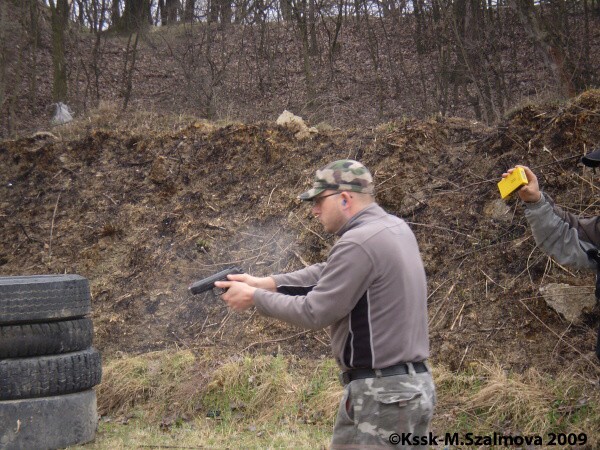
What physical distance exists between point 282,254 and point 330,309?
5979 mm

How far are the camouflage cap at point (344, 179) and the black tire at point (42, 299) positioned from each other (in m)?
3.37

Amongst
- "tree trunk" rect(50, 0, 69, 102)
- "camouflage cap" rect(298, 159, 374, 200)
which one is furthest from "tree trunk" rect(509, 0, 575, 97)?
"tree trunk" rect(50, 0, 69, 102)

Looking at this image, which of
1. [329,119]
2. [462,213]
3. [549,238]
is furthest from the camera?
[329,119]

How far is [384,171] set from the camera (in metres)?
9.70

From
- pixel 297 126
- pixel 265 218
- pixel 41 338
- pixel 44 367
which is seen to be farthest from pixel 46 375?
pixel 297 126

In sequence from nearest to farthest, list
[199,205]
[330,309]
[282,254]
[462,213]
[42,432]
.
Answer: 1. [330,309]
2. [42,432]
3. [462,213]
4. [282,254]
5. [199,205]

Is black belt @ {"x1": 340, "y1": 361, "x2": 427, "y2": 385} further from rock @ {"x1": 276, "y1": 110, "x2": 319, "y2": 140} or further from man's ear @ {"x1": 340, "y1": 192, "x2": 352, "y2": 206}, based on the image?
rock @ {"x1": 276, "y1": 110, "x2": 319, "y2": 140}

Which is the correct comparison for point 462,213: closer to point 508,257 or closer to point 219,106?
point 508,257

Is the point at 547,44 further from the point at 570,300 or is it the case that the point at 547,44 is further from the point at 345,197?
the point at 345,197

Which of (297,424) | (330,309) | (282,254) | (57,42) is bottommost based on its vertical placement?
(297,424)

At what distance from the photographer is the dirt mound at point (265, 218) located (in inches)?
300

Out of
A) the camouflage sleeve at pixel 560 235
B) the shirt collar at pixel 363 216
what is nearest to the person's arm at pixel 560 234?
the camouflage sleeve at pixel 560 235

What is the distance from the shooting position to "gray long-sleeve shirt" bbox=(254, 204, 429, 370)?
3.45 m

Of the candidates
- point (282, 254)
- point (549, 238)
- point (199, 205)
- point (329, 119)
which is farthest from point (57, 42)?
point (549, 238)
